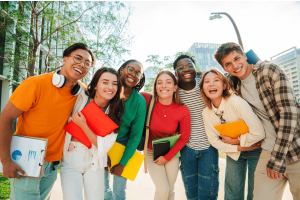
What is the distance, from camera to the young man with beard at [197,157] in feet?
8.34

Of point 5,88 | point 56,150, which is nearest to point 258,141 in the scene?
point 56,150

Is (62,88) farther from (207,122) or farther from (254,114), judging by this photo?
(254,114)

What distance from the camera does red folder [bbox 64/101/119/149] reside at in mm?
2102

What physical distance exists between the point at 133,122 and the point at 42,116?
1270 millimetres

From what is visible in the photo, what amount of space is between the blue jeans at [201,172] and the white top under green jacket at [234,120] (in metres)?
0.24

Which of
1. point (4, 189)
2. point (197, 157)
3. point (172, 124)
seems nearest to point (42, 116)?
point (172, 124)

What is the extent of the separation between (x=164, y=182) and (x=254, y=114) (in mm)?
1705

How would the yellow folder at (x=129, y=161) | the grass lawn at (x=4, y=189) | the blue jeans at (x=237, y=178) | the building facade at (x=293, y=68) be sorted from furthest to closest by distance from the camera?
the building facade at (x=293, y=68)
the grass lawn at (x=4, y=189)
the blue jeans at (x=237, y=178)
the yellow folder at (x=129, y=161)

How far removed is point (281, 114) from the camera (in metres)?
2.02

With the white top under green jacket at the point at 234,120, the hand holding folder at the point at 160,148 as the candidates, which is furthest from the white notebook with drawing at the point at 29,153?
the white top under green jacket at the point at 234,120

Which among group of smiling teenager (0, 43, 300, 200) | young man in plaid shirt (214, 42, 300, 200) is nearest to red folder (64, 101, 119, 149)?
group of smiling teenager (0, 43, 300, 200)

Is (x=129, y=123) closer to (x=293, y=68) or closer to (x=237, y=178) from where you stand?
(x=237, y=178)

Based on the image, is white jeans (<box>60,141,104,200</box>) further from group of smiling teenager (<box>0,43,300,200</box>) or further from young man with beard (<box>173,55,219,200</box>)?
young man with beard (<box>173,55,219,200</box>)

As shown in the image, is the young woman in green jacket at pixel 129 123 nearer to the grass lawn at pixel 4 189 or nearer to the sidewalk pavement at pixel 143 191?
the sidewalk pavement at pixel 143 191
